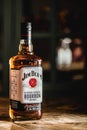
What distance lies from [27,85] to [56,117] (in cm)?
18

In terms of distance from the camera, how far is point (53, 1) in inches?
89.2

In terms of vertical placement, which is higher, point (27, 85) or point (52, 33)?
point (52, 33)

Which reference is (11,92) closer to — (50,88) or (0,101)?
(0,101)

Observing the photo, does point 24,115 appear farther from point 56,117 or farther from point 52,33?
point 52,33

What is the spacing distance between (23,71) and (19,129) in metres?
0.21

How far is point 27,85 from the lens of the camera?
1.31m

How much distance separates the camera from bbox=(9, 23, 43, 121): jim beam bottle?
4.28 feet

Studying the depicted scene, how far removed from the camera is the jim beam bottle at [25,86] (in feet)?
4.28

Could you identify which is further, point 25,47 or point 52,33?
point 52,33

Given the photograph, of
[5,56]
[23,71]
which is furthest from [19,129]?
[5,56]

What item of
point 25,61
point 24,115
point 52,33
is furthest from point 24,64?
point 52,33

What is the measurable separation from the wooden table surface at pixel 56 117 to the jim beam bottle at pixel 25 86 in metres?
0.03

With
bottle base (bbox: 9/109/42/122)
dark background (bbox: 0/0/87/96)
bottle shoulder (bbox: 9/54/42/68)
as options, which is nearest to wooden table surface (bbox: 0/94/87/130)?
bottle base (bbox: 9/109/42/122)

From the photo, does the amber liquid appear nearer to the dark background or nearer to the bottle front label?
the bottle front label
